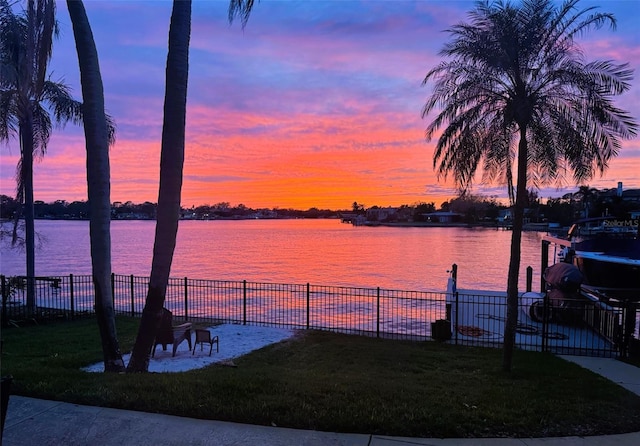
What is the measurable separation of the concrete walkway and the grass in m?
0.18

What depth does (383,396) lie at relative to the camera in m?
6.05

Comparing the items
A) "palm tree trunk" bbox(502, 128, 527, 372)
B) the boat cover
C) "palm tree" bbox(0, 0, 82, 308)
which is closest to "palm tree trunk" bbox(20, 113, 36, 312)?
"palm tree" bbox(0, 0, 82, 308)

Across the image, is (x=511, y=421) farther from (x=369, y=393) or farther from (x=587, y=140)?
(x=587, y=140)

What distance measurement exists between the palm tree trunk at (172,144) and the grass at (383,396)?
2.02m

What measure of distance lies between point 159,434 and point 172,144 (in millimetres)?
4944

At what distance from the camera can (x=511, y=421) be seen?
525cm

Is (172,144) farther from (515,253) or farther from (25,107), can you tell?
(25,107)

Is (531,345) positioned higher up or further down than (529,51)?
further down

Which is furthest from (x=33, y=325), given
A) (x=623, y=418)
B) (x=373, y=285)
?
(x=373, y=285)

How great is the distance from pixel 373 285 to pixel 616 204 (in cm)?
5388

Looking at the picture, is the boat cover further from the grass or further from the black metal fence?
the grass

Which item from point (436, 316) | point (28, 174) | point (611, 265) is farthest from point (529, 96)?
point (611, 265)

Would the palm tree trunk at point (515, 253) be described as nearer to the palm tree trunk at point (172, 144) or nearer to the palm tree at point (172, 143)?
the palm tree at point (172, 143)

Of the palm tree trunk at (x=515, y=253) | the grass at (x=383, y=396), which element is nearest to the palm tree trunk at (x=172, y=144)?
the grass at (x=383, y=396)
